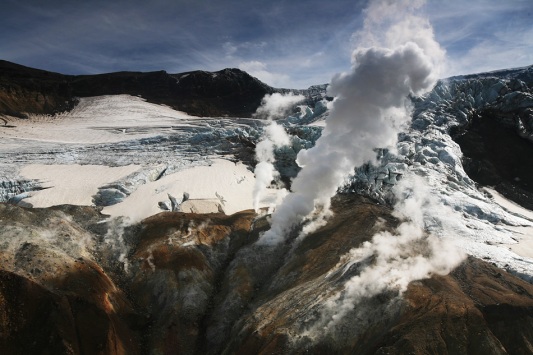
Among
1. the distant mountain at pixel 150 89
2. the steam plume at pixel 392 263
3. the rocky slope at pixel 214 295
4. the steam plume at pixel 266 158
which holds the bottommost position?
the rocky slope at pixel 214 295

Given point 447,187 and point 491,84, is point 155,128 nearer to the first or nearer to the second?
point 447,187

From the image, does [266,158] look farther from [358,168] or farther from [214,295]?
[214,295]

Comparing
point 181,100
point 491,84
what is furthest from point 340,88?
point 181,100

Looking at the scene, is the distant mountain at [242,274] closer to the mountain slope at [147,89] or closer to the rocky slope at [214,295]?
the rocky slope at [214,295]

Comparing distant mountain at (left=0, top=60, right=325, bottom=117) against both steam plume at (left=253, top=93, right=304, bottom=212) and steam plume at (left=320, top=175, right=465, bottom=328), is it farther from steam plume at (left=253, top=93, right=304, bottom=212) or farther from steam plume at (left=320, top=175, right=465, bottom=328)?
steam plume at (left=320, top=175, right=465, bottom=328)

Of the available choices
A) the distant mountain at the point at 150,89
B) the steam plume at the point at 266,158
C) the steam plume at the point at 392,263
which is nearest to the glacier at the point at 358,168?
the steam plume at the point at 266,158

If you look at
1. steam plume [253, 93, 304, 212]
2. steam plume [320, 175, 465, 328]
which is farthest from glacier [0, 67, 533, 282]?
steam plume [320, 175, 465, 328]
